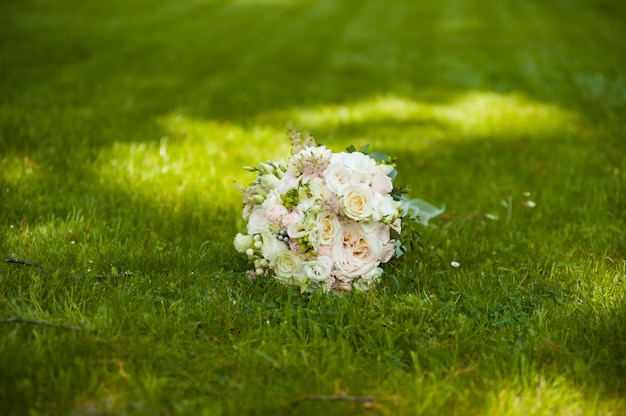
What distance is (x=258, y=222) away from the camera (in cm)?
303

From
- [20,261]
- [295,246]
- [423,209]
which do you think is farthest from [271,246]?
[423,209]

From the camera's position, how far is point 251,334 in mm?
2602

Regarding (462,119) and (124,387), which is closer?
(124,387)

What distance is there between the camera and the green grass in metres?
2.29

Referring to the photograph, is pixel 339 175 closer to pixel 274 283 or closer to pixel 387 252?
pixel 387 252

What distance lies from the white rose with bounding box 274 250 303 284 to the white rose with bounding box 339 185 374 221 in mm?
341

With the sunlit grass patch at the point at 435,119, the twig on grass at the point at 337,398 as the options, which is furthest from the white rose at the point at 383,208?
the sunlit grass patch at the point at 435,119

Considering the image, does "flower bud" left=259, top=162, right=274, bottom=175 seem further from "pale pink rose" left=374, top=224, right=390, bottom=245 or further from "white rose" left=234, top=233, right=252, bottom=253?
"pale pink rose" left=374, top=224, right=390, bottom=245

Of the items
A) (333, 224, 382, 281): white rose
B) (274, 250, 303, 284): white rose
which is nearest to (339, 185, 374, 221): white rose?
(333, 224, 382, 281): white rose

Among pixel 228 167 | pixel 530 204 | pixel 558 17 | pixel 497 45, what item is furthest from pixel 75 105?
pixel 558 17

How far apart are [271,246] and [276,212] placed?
0.17 m

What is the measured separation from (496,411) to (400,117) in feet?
15.2

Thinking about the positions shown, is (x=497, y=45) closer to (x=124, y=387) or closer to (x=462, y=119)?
(x=462, y=119)

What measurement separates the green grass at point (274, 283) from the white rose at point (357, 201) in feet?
1.34
